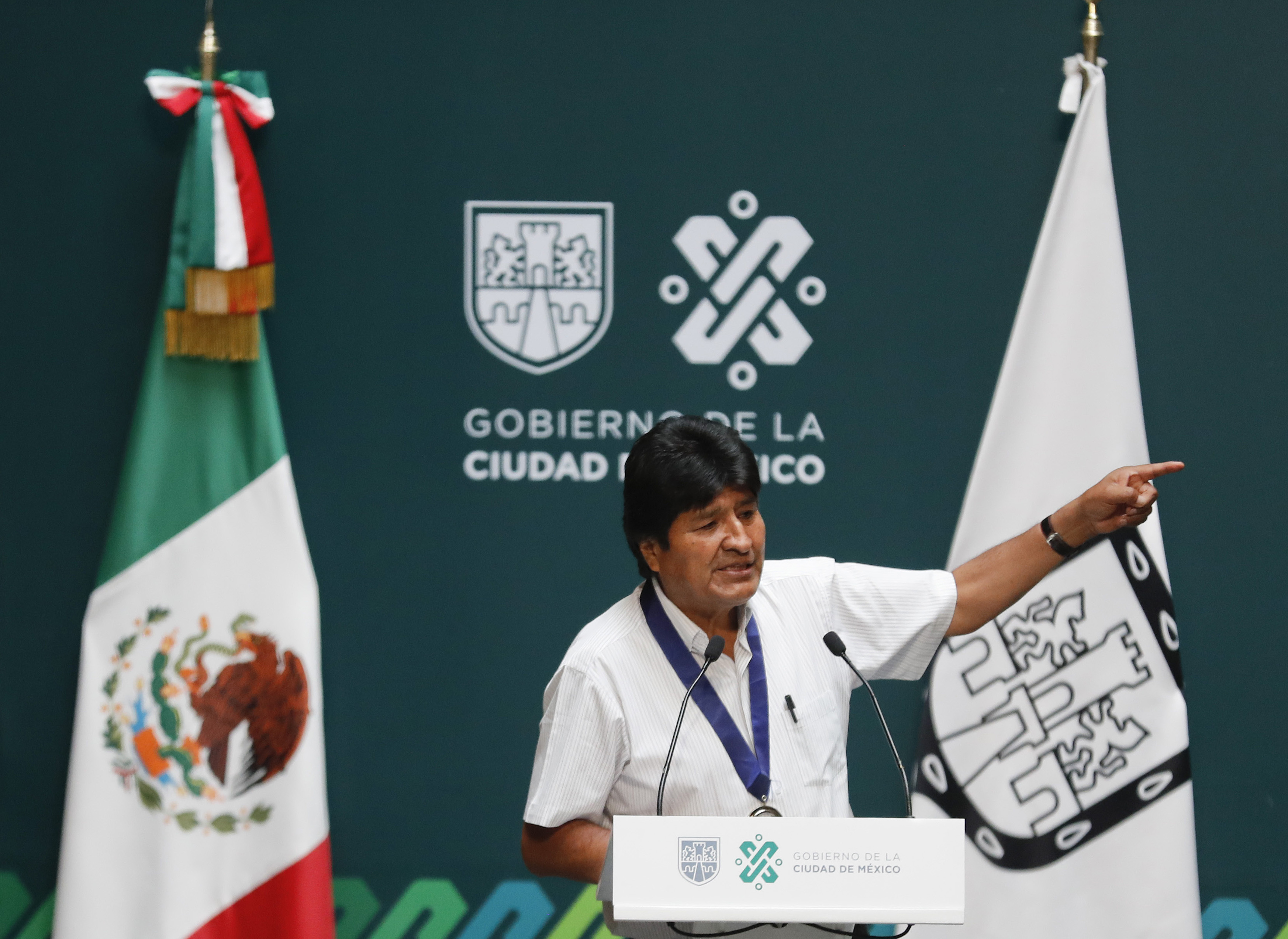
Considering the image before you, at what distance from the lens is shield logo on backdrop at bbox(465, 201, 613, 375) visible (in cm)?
296

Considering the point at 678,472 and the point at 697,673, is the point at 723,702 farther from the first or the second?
the point at 678,472

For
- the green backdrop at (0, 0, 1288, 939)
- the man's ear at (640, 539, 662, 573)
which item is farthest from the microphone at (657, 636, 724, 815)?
the green backdrop at (0, 0, 1288, 939)

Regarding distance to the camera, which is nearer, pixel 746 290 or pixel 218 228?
pixel 218 228

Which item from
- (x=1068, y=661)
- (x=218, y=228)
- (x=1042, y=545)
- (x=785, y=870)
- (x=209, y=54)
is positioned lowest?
(x=1068, y=661)

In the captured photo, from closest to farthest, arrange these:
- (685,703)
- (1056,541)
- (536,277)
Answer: (685,703), (1056,541), (536,277)

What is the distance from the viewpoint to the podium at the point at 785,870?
4.56 ft

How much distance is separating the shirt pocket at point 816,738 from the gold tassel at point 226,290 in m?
1.61

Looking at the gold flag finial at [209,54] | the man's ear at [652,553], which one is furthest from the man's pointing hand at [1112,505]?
the gold flag finial at [209,54]

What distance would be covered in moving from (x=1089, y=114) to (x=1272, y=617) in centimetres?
127

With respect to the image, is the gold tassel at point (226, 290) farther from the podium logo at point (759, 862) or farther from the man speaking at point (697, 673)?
the podium logo at point (759, 862)

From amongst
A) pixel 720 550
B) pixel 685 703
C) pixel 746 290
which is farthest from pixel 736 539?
pixel 746 290

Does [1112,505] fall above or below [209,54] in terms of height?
below

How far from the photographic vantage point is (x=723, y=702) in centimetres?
181

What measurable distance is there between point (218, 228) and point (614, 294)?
91cm
